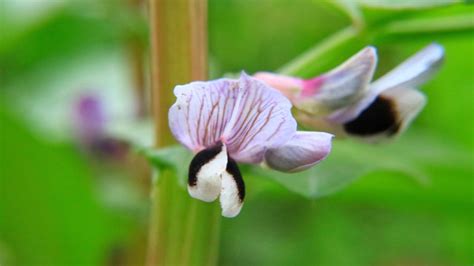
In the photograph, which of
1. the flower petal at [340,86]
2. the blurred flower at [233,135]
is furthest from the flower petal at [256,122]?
the flower petal at [340,86]

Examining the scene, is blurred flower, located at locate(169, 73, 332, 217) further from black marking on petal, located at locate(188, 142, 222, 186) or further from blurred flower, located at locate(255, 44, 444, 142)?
blurred flower, located at locate(255, 44, 444, 142)

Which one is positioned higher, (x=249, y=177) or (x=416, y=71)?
(x=416, y=71)

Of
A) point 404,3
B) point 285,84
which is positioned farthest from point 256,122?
point 404,3

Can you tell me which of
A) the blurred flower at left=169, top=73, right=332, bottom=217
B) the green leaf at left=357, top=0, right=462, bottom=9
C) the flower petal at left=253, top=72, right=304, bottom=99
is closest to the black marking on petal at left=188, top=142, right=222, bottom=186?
the blurred flower at left=169, top=73, right=332, bottom=217

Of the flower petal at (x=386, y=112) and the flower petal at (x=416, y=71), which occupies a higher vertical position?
the flower petal at (x=416, y=71)

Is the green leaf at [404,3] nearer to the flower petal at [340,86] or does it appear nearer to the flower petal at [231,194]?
the flower petal at [340,86]

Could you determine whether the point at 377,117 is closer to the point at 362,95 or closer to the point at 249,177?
the point at 362,95
